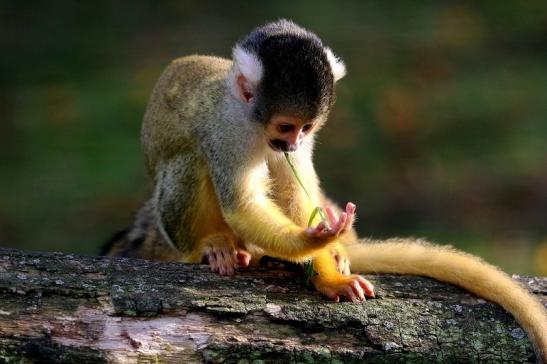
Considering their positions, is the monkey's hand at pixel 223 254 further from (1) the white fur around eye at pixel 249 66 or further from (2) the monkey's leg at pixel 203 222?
(1) the white fur around eye at pixel 249 66

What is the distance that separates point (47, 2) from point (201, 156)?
439 cm

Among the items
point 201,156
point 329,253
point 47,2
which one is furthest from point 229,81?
point 47,2

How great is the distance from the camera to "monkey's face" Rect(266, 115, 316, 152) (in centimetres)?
317

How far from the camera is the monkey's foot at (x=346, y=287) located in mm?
3035

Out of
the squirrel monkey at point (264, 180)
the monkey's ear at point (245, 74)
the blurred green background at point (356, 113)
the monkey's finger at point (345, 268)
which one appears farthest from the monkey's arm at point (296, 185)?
the blurred green background at point (356, 113)

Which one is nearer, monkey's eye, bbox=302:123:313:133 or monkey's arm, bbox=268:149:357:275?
monkey's eye, bbox=302:123:313:133

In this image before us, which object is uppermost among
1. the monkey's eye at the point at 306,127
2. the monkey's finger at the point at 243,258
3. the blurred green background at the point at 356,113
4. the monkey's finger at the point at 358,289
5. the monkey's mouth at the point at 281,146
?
the blurred green background at the point at 356,113

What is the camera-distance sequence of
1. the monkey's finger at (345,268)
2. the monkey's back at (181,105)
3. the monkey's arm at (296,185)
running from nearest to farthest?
the monkey's finger at (345,268) < the monkey's arm at (296,185) < the monkey's back at (181,105)

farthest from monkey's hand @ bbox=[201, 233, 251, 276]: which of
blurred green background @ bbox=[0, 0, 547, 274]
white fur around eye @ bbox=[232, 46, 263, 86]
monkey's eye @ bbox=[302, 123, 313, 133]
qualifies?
blurred green background @ bbox=[0, 0, 547, 274]

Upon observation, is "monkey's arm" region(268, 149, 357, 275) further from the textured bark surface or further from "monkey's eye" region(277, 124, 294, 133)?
the textured bark surface

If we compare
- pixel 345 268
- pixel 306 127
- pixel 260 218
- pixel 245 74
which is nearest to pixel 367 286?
pixel 345 268

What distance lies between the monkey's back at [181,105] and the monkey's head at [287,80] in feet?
1.23

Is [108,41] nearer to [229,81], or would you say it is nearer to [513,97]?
[513,97]

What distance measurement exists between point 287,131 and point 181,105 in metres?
0.72
